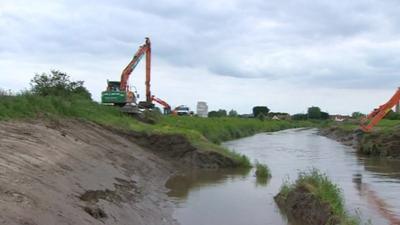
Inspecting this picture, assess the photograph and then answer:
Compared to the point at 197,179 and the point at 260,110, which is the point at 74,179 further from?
the point at 260,110

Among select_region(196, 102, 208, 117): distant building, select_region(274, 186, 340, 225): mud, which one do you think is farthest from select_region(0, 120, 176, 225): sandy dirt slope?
select_region(196, 102, 208, 117): distant building

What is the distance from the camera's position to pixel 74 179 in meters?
15.3

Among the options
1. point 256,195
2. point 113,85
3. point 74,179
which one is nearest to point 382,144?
point 113,85

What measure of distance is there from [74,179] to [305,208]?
21.6ft

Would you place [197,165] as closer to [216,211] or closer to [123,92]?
[216,211]

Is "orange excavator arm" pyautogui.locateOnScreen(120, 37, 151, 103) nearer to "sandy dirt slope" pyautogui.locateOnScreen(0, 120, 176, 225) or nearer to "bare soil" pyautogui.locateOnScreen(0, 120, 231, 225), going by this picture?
"bare soil" pyautogui.locateOnScreen(0, 120, 231, 225)

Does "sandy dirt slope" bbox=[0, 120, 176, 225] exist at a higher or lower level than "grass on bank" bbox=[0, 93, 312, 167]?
lower

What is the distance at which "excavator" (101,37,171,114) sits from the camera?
4984cm

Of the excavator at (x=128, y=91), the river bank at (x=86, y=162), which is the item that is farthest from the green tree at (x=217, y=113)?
the river bank at (x=86, y=162)

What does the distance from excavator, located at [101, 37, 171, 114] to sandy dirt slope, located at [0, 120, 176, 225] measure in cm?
1985

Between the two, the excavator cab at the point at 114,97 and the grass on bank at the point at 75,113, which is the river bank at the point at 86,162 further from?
the excavator cab at the point at 114,97

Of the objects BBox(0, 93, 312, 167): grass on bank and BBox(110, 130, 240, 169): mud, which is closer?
BBox(0, 93, 312, 167): grass on bank

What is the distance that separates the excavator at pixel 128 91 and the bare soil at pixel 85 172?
49.1ft

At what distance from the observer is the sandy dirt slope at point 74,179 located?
1052 centimetres
